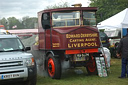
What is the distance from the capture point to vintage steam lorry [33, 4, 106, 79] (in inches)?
375

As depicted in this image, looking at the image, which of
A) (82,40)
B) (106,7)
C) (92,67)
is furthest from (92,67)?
(106,7)

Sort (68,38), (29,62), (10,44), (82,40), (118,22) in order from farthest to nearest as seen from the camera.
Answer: (118,22) → (82,40) → (68,38) → (10,44) → (29,62)

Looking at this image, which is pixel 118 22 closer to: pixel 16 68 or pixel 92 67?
pixel 92 67

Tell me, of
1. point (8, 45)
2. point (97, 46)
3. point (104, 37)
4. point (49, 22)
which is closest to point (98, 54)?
point (97, 46)

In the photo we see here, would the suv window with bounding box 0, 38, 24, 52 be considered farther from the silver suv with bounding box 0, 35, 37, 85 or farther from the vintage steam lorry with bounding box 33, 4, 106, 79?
the vintage steam lorry with bounding box 33, 4, 106, 79

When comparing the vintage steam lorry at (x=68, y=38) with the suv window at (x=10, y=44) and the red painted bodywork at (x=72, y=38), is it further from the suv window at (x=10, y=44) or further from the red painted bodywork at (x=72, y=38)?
the suv window at (x=10, y=44)

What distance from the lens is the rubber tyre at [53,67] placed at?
31.2 feet

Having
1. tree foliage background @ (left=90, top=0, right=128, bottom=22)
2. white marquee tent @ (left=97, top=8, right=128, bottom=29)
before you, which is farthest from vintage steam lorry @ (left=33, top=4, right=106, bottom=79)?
tree foliage background @ (left=90, top=0, right=128, bottom=22)

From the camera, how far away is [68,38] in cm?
941

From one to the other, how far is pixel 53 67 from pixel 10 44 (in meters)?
1.93

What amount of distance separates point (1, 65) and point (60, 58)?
11.3ft

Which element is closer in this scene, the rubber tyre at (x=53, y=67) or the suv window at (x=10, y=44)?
the suv window at (x=10, y=44)

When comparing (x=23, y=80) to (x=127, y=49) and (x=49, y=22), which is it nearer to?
(x=49, y=22)

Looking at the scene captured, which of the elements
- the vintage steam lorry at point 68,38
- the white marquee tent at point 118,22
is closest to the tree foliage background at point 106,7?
the white marquee tent at point 118,22
